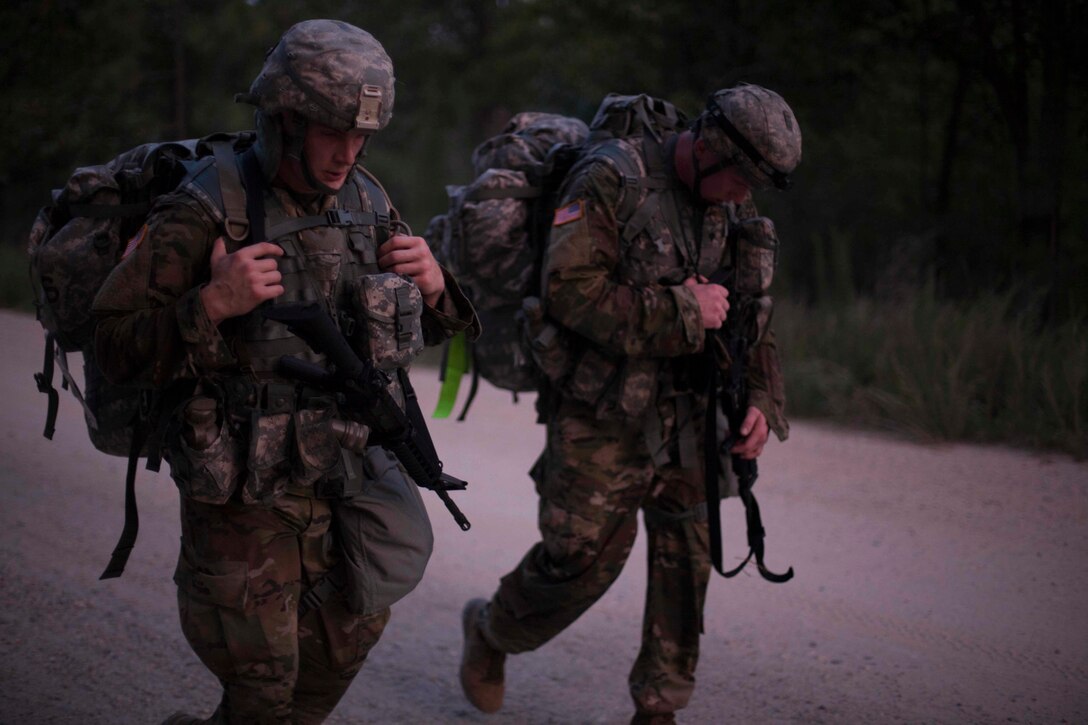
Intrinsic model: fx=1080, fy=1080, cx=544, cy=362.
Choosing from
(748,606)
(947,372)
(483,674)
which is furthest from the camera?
(947,372)

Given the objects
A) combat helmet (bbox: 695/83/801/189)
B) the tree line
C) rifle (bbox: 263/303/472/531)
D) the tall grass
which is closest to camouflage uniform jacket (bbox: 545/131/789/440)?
combat helmet (bbox: 695/83/801/189)

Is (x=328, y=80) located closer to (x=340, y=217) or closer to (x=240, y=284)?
(x=340, y=217)

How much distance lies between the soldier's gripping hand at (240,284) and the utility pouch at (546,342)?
125cm

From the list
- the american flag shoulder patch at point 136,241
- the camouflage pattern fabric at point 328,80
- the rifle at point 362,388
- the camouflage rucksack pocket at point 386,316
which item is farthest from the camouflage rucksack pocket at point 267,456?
the camouflage pattern fabric at point 328,80

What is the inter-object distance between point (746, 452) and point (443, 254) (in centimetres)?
127

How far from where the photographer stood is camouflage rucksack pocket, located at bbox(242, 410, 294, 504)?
2465 mm

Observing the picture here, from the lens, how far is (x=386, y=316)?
2518 millimetres

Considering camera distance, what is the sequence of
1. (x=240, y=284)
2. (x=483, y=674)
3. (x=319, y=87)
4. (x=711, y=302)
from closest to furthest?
1. (x=240, y=284)
2. (x=319, y=87)
3. (x=711, y=302)
4. (x=483, y=674)

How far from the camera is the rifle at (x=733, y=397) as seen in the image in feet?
11.3

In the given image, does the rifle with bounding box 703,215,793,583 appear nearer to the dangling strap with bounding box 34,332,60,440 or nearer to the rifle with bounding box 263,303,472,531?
the rifle with bounding box 263,303,472,531

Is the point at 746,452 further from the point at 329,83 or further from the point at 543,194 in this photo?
the point at 329,83

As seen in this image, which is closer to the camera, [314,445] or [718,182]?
[314,445]

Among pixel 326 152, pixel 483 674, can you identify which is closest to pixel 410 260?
pixel 326 152

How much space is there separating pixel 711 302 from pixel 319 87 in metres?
1.43
